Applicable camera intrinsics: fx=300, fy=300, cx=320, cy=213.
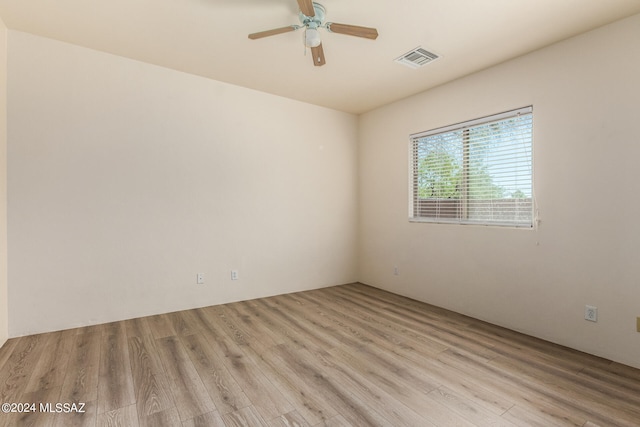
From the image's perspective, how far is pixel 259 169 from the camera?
3871 millimetres

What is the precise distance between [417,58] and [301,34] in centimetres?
116

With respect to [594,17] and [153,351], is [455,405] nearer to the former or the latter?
[153,351]

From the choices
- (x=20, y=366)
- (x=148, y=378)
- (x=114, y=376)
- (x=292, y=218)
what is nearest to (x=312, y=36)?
(x=292, y=218)

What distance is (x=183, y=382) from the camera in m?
1.96

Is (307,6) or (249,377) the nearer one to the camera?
(307,6)

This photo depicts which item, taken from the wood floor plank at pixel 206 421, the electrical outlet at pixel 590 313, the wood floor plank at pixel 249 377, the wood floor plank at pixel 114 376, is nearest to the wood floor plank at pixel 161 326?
the wood floor plank at pixel 114 376

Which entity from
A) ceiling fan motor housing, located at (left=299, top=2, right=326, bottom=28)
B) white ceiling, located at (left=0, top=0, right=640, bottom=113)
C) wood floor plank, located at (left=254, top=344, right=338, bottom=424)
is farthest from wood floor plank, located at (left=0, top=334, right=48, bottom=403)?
ceiling fan motor housing, located at (left=299, top=2, right=326, bottom=28)

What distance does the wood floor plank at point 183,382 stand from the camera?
171 centimetres

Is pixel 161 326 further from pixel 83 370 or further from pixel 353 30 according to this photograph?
pixel 353 30

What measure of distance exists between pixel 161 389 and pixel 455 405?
70.8 inches

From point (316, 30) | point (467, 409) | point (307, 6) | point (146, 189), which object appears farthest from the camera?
point (146, 189)

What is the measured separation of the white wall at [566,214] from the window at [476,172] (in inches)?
4.3

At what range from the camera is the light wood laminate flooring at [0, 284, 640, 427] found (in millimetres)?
1661

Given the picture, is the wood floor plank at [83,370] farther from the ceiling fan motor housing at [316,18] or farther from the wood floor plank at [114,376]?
the ceiling fan motor housing at [316,18]
